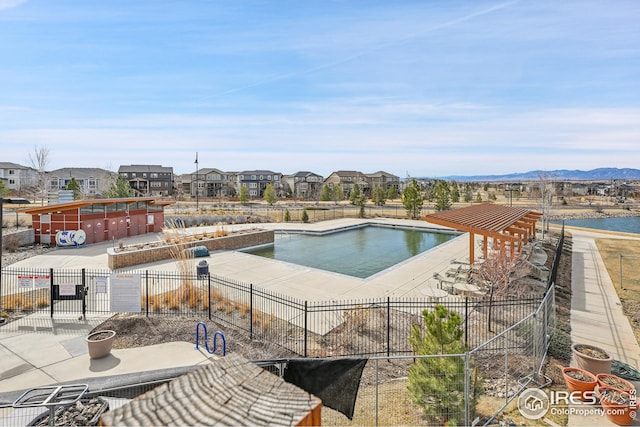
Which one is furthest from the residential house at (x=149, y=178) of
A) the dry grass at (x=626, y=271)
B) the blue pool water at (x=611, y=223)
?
the dry grass at (x=626, y=271)

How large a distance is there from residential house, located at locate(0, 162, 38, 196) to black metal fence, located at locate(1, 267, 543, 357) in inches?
3157

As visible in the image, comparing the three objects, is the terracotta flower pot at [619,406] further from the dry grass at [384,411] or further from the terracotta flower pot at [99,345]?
the terracotta flower pot at [99,345]

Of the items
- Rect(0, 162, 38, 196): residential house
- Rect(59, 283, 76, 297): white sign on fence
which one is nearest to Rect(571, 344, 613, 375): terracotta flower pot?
Rect(59, 283, 76, 297): white sign on fence

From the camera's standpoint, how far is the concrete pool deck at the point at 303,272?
1402cm

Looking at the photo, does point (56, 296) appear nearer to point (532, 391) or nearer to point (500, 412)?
point (500, 412)

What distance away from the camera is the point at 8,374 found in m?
7.67

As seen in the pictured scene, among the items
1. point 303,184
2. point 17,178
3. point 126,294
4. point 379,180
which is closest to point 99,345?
point 126,294

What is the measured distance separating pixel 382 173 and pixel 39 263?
8428 centimetres

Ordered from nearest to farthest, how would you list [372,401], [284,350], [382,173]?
[372,401]
[284,350]
[382,173]

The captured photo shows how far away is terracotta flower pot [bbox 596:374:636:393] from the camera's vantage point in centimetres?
631

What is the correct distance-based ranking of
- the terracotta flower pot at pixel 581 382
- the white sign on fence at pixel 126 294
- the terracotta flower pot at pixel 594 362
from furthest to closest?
the white sign on fence at pixel 126 294, the terracotta flower pot at pixel 594 362, the terracotta flower pot at pixel 581 382

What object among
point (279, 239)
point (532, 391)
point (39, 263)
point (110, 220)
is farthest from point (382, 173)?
point (532, 391)

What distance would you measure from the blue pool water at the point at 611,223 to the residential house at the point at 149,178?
80603 millimetres

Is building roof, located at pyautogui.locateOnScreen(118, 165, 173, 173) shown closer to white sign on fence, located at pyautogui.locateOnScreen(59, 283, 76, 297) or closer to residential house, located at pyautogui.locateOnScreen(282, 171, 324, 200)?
residential house, located at pyautogui.locateOnScreen(282, 171, 324, 200)
